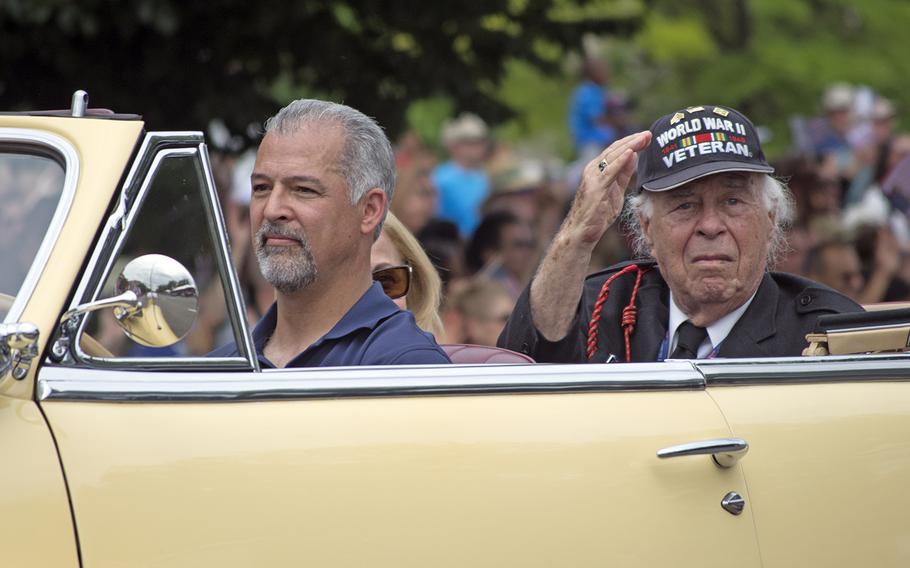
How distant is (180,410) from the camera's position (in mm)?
2746

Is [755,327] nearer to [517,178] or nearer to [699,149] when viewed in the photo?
[699,149]

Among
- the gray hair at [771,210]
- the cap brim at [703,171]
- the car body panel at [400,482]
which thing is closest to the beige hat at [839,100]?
the gray hair at [771,210]

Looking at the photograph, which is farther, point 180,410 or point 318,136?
point 318,136

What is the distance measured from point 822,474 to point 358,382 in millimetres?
1028

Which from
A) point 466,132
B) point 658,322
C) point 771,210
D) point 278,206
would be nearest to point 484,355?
point 658,322

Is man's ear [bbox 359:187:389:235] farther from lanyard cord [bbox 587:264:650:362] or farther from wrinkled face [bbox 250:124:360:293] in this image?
lanyard cord [bbox 587:264:650:362]

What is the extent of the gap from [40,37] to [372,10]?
1683mm

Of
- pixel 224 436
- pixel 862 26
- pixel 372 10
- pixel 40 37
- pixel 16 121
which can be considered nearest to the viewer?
pixel 224 436

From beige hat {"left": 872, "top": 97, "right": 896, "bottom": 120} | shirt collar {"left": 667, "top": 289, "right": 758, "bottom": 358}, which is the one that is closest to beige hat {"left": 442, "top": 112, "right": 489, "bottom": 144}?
beige hat {"left": 872, "top": 97, "right": 896, "bottom": 120}

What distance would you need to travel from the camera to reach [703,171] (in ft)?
13.1

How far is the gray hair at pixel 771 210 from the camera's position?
418cm

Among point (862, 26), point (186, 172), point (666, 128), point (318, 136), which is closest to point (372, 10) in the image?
point (666, 128)

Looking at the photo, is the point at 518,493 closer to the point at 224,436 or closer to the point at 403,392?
the point at 403,392

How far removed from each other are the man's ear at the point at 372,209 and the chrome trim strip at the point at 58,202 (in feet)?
2.87
